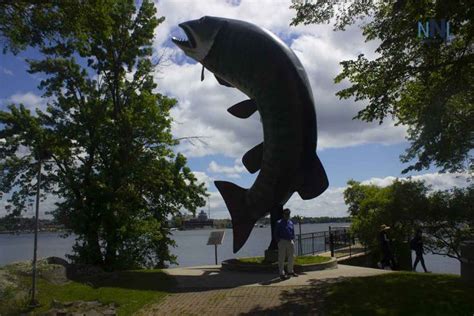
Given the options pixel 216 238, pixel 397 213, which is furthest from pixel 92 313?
pixel 397 213

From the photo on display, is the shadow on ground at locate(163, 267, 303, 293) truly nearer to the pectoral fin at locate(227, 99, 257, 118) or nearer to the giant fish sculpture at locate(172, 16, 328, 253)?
the giant fish sculpture at locate(172, 16, 328, 253)

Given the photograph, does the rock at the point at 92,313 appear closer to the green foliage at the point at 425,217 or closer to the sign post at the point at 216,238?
the sign post at the point at 216,238

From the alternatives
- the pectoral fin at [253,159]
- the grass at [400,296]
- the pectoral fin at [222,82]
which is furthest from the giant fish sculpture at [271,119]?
the grass at [400,296]

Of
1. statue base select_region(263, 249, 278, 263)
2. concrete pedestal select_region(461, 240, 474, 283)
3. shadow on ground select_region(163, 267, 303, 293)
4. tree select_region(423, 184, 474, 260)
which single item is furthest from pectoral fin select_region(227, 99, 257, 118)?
tree select_region(423, 184, 474, 260)

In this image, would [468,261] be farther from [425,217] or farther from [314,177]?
[425,217]

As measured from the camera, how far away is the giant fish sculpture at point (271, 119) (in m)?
12.3

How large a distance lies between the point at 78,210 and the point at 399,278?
11.2 metres

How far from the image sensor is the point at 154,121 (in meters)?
17.8

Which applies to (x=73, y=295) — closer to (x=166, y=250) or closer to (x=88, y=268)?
(x=88, y=268)

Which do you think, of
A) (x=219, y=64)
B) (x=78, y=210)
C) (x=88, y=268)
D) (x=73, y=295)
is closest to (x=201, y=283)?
(x=73, y=295)

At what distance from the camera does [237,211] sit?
1285cm

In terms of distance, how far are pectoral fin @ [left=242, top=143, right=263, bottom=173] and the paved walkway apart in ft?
9.65

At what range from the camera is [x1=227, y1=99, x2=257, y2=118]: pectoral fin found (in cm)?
1394

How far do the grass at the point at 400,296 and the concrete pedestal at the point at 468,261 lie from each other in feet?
0.59
